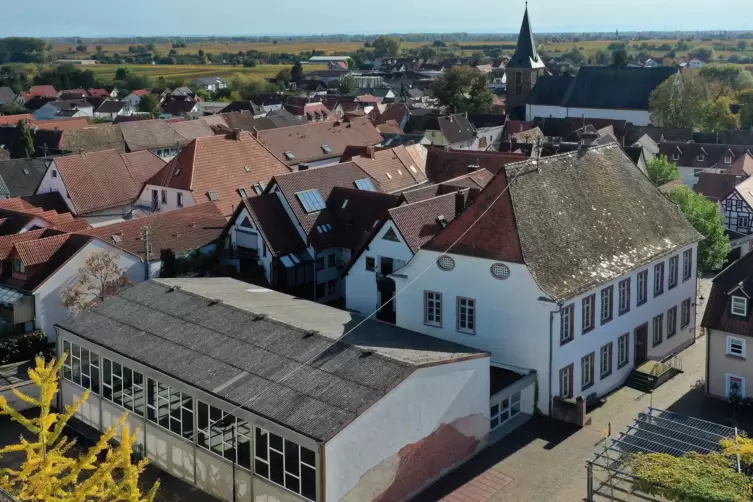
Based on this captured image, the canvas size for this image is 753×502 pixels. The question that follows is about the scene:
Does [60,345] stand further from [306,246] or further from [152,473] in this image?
[306,246]

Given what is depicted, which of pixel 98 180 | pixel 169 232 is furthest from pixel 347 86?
pixel 169 232

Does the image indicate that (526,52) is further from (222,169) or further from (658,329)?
(658,329)

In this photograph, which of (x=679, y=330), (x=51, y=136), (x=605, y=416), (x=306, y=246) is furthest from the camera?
(x=51, y=136)

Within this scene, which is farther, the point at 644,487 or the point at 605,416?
the point at 605,416

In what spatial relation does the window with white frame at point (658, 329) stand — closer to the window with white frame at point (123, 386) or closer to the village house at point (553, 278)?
the village house at point (553, 278)

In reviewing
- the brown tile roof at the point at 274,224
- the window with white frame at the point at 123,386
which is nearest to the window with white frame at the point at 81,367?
the window with white frame at the point at 123,386

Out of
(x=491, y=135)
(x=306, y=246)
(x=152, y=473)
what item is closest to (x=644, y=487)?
(x=152, y=473)

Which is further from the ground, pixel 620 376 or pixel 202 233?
pixel 202 233
